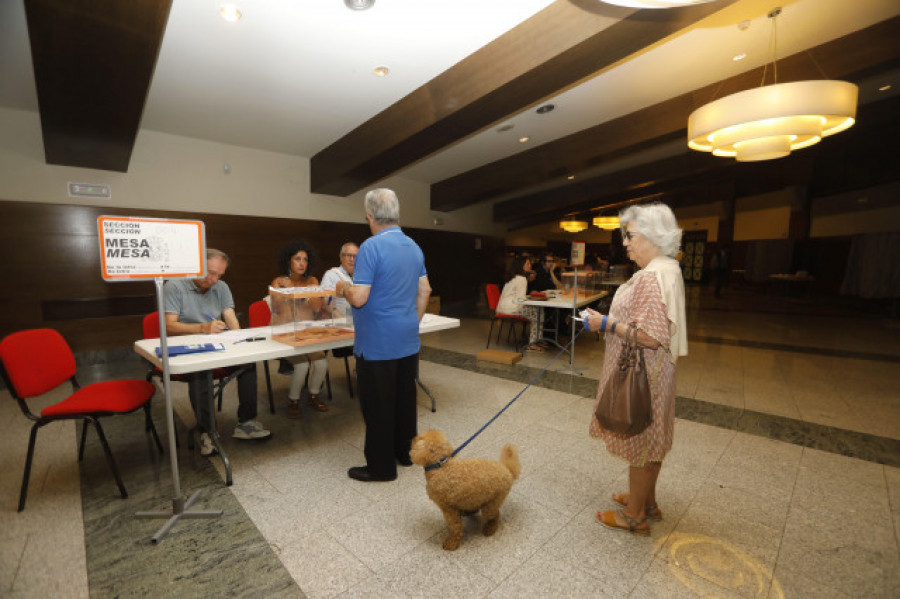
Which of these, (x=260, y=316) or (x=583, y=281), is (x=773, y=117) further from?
(x=260, y=316)

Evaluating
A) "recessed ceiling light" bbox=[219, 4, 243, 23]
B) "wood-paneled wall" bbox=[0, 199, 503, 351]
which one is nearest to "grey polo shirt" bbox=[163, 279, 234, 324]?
"recessed ceiling light" bbox=[219, 4, 243, 23]

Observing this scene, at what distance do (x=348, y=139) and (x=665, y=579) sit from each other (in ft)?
18.7

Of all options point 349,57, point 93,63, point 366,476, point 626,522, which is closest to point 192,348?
point 366,476

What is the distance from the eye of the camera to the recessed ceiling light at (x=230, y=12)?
274 cm

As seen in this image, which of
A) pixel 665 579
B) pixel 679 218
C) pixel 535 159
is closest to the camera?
pixel 665 579

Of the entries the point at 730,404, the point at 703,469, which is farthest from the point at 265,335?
the point at 730,404

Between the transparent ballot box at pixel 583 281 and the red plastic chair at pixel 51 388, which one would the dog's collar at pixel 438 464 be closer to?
the red plastic chair at pixel 51 388

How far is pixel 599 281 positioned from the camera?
7.71 meters

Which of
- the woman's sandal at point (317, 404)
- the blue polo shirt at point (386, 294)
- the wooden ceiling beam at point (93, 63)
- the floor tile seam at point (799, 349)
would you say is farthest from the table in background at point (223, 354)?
the floor tile seam at point (799, 349)

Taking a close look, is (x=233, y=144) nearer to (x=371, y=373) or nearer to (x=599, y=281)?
(x=371, y=373)

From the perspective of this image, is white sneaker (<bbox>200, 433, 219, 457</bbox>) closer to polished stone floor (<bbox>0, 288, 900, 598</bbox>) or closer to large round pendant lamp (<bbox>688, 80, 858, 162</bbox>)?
polished stone floor (<bbox>0, 288, 900, 598</bbox>)

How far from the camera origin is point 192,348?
88.3 inches

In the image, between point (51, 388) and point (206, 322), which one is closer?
point (51, 388)

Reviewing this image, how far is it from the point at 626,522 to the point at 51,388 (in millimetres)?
3225
